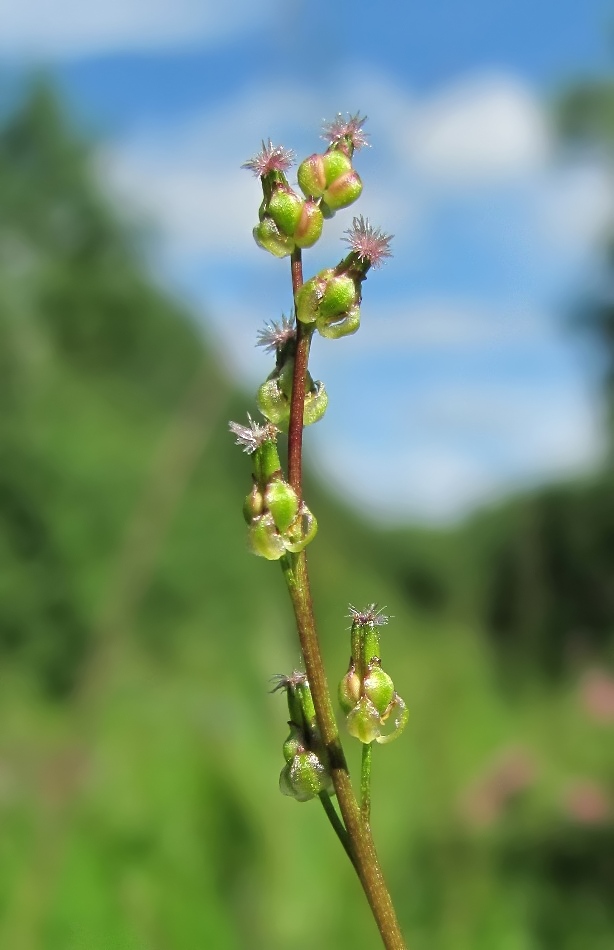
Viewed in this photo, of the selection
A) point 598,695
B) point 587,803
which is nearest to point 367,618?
point 587,803

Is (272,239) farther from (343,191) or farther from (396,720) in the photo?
(396,720)

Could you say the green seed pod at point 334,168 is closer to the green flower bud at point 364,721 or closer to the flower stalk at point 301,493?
the flower stalk at point 301,493

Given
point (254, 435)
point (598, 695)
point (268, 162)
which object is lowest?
point (254, 435)

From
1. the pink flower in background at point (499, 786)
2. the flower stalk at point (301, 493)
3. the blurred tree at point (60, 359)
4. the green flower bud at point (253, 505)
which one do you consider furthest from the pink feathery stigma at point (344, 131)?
the pink flower in background at point (499, 786)

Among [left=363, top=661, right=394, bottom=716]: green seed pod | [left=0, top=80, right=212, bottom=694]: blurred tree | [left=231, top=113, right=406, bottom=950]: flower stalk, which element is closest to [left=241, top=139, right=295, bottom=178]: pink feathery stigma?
[left=231, top=113, right=406, bottom=950]: flower stalk

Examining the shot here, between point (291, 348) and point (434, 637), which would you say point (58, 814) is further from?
point (434, 637)

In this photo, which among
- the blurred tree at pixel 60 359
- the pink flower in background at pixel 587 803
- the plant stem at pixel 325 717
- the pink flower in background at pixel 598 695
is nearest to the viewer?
the plant stem at pixel 325 717
